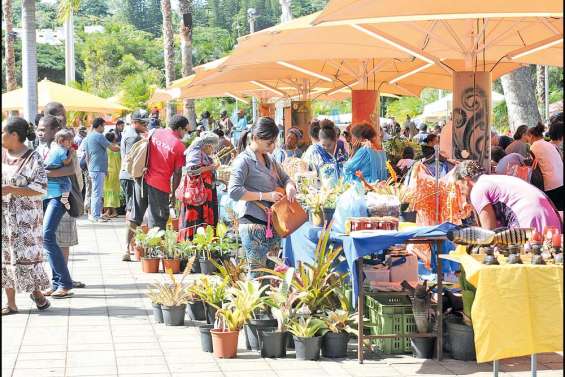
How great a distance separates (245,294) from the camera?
24.8ft

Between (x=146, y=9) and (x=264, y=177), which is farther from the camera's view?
(x=146, y=9)

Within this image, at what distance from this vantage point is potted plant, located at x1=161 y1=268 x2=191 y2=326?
849cm

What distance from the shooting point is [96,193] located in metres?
18.0


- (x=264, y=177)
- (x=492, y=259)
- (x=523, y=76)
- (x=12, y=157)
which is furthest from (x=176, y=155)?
(x=523, y=76)

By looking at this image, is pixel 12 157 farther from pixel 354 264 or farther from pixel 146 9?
pixel 146 9

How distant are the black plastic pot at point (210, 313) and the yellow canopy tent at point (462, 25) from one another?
2472 mm

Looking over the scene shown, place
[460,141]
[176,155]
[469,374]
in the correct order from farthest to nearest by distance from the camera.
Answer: [176,155]
[460,141]
[469,374]

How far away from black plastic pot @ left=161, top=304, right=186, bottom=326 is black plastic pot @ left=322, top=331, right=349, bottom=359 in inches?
65.4

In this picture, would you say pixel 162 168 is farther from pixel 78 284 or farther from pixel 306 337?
pixel 306 337

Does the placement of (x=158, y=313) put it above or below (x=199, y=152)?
below

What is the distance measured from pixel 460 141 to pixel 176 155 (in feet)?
12.4

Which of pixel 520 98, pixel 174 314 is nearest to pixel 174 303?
pixel 174 314

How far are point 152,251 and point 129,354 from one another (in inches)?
177

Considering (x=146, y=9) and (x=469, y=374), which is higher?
(x=146, y=9)
